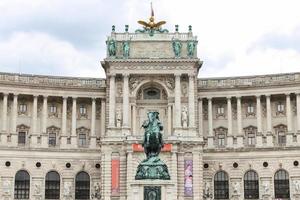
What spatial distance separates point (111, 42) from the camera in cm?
8444

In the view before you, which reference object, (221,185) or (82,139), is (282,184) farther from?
(82,139)

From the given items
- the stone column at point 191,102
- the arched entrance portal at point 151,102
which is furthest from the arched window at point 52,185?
the stone column at point 191,102

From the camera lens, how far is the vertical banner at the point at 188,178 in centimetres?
7931

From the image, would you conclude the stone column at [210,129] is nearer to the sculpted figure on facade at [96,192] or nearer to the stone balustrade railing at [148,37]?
the stone balustrade railing at [148,37]

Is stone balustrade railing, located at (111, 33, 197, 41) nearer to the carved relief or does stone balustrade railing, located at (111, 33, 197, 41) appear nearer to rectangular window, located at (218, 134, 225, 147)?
the carved relief

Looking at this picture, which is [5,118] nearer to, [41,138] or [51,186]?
[41,138]

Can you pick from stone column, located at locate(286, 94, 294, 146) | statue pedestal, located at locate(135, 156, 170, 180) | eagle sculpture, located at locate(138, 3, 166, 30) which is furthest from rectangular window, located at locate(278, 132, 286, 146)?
statue pedestal, located at locate(135, 156, 170, 180)

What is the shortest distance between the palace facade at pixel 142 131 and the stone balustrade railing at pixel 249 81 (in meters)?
0.13

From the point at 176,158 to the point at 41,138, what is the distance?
18.3 metres

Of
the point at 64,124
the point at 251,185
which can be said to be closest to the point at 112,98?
the point at 64,124

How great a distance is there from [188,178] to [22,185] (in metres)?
21.0

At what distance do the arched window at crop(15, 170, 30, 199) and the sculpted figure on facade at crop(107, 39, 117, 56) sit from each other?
18828mm

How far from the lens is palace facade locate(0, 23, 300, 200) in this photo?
263ft

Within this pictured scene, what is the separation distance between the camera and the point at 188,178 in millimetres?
79562
